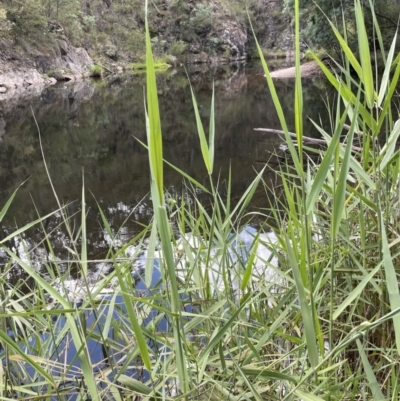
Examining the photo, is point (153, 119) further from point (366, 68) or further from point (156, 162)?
point (366, 68)

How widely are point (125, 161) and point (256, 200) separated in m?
3.68

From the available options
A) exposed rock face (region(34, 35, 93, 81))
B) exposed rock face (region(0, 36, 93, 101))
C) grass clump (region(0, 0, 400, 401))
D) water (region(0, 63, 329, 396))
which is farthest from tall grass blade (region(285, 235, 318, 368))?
exposed rock face (region(34, 35, 93, 81))

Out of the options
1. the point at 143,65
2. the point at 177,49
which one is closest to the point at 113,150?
the point at 143,65

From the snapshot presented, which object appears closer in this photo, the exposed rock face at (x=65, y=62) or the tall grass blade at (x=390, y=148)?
the tall grass blade at (x=390, y=148)

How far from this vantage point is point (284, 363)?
123 cm

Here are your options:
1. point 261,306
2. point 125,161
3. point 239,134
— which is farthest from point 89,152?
point 261,306

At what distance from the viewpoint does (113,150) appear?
29.1 feet

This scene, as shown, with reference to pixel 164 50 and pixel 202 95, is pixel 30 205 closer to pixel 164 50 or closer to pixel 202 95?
pixel 202 95

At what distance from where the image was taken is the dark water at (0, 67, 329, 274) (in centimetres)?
539

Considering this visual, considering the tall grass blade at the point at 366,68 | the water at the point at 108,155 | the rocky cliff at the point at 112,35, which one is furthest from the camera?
the rocky cliff at the point at 112,35

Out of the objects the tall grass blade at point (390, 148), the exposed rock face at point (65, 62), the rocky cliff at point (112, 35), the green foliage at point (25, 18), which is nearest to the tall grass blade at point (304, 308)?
the tall grass blade at point (390, 148)

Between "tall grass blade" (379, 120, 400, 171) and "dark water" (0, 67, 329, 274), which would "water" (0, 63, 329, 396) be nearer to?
"dark water" (0, 67, 329, 274)

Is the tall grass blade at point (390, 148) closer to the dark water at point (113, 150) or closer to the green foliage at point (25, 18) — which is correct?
the dark water at point (113, 150)

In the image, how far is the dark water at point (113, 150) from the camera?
17.7 ft
